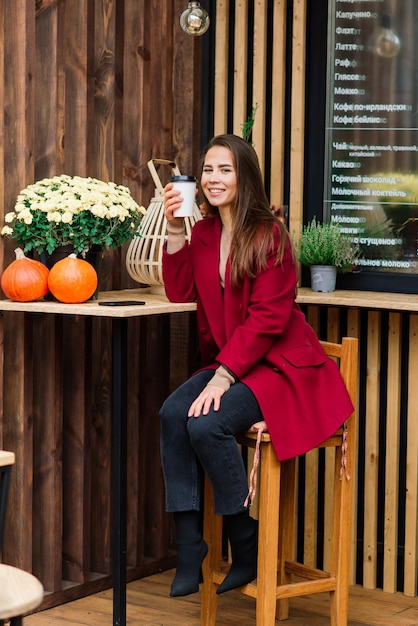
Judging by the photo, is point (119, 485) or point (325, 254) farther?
point (325, 254)

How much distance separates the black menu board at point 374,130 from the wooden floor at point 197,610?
46.9 inches

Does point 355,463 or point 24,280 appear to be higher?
point 24,280

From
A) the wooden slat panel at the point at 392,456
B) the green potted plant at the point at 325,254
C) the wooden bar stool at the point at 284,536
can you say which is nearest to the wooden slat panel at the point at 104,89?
the green potted plant at the point at 325,254

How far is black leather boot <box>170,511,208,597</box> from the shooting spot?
3.06m

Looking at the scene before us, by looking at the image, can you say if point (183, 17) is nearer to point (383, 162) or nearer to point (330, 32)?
point (330, 32)

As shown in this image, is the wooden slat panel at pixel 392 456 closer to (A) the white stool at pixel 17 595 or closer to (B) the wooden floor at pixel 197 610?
(B) the wooden floor at pixel 197 610

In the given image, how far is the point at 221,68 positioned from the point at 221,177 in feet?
3.41

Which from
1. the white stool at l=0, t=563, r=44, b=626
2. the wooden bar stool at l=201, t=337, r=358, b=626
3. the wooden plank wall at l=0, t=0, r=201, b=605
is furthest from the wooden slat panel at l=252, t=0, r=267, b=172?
the white stool at l=0, t=563, r=44, b=626

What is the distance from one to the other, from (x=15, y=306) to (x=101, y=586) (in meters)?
1.22

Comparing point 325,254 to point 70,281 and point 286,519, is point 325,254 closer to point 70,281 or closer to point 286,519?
point 286,519

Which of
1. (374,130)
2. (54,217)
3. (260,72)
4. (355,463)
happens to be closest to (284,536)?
(355,463)

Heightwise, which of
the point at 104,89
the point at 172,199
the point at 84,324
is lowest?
the point at 84,324

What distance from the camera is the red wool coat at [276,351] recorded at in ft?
10.2

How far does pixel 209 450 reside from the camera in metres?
3.00
